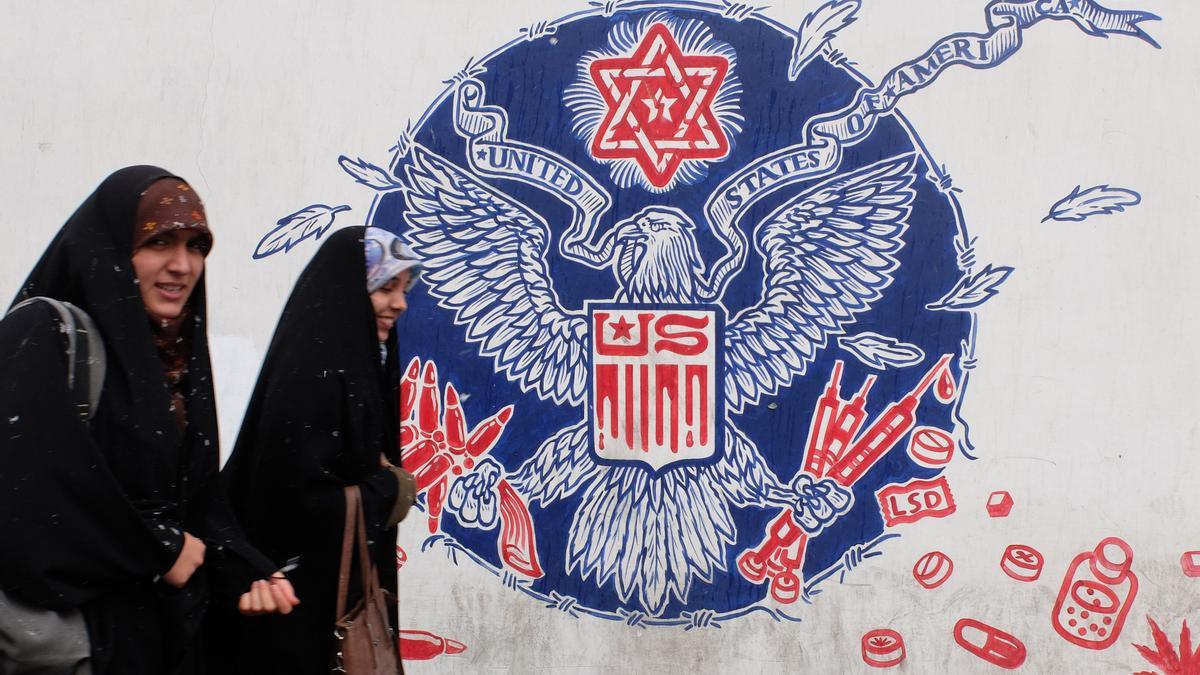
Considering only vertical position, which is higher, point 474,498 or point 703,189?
point 703,189

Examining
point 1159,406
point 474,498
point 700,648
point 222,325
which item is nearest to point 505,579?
point 474,498

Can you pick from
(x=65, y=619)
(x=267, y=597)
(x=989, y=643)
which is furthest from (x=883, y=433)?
(x=65, y=619)

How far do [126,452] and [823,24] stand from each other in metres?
2.73

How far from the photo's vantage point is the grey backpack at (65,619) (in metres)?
2.43

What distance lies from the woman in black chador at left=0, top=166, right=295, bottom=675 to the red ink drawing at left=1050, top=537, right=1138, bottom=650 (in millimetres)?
2661

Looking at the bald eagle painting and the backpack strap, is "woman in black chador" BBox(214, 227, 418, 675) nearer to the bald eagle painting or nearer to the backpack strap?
the backpack strap

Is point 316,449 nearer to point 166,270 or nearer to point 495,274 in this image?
point 166,270

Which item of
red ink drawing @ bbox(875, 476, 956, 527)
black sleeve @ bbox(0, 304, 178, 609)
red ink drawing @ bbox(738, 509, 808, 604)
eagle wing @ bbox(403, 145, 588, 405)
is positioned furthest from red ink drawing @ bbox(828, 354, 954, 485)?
black sleeve @ bbox(0, 304, 178, 609)

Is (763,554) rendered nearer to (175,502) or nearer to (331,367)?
(331,367)

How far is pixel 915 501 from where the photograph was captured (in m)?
4.43

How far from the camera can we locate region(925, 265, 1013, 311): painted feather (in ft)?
14.5

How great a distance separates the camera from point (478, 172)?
4.52 meters

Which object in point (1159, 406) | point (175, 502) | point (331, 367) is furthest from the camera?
point (1159, 406)

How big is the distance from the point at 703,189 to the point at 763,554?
122 centimetres
